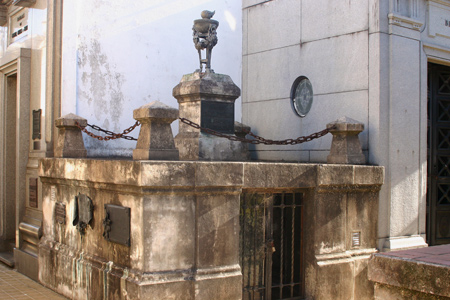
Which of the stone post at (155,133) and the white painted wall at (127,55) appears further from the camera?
the white painted wall at (127,55)

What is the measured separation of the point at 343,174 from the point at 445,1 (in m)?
3.88

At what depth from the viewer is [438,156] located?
9.71 meters

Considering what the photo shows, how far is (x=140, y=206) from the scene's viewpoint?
6.23 metres

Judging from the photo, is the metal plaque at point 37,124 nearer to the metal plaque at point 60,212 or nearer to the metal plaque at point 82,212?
the metal plaque at point 60,212

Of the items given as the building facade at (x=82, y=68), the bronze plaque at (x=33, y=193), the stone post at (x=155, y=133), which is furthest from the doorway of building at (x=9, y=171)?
the stone post at (x=155, y=133)

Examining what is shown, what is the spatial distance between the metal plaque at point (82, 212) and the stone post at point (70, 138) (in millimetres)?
1034

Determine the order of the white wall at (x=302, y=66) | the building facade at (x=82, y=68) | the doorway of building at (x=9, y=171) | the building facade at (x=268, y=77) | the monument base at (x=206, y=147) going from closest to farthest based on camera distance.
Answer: the monument base at (x=206, y=147)
the building facade at (x=268, y=77)
the white wall at (x=302, y=66)
the building facade at (x=82, y=68)
the doorway of building at (x=9, y=171)

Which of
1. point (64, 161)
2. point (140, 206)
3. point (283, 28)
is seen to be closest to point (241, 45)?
point (283, 28)

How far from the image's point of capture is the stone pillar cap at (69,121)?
8391mm

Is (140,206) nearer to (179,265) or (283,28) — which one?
(179,265)

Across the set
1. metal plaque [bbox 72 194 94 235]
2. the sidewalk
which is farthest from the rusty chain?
the sidewalk

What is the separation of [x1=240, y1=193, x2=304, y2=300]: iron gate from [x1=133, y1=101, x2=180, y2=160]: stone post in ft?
3.89

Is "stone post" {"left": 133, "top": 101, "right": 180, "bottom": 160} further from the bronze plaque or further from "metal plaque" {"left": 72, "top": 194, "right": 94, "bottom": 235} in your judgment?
the bronze plaque

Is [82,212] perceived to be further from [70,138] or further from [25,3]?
[25,3]
